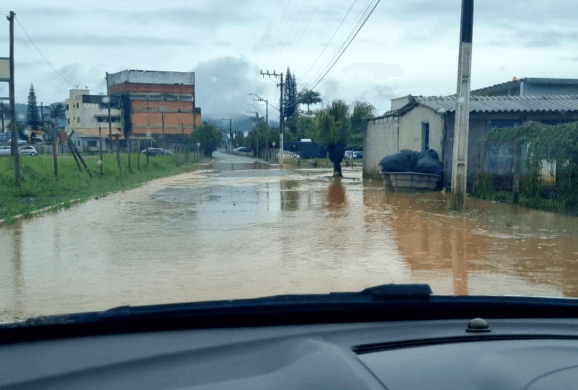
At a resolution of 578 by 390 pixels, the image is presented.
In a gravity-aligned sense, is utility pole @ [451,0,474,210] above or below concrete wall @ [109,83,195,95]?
below

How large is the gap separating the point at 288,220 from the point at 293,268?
201 inches

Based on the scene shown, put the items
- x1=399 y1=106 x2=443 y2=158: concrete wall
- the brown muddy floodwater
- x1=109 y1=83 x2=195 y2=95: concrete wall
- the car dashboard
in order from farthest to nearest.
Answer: x1=109 y1=83 x2=195 y2=95: concrete wall < x1=399 y1=106 x2=443 y2=158: concrete wall < the brown muddy floodwater < the car dashboard

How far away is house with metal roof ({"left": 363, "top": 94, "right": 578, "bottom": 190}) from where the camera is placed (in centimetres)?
1841

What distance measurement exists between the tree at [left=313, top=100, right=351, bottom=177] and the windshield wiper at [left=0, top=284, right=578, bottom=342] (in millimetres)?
31623

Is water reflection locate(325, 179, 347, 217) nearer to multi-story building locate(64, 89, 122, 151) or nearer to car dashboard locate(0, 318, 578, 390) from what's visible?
car dashboard locate(0, 318, 578, 390)

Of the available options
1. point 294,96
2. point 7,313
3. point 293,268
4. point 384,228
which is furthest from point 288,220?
point 294,96

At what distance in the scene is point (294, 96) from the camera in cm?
11894

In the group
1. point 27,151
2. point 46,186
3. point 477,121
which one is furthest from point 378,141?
point 27,151

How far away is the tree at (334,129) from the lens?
3384 centimetres

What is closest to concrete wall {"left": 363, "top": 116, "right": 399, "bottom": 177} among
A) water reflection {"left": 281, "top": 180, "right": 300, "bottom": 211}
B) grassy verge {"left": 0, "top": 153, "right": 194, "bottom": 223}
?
water reflection {"left": 281, "top": 180, "right": 300, "bottom": 211}

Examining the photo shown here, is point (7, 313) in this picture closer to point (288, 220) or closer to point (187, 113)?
point (288, 220)

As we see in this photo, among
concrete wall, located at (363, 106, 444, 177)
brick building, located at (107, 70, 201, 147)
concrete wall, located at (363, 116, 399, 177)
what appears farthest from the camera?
brick building, located at (107, 70, 201, 147)

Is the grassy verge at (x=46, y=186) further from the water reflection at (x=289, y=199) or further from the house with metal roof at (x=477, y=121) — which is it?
the house with metal roof at (x=477, y=121)

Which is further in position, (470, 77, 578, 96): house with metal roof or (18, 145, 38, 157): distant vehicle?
(18, 145, 38, 157): distant vehicle
